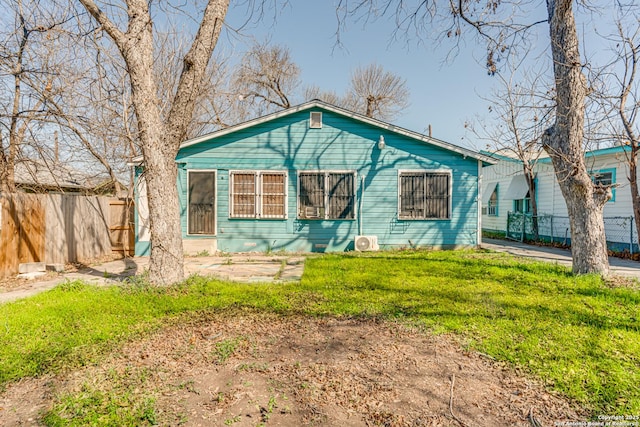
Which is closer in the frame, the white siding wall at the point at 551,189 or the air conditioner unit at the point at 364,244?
the air conditioner unit at the point at 364,244

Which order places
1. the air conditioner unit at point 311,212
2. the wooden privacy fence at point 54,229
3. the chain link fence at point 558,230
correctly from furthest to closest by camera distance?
the air conditioner unit at point 311,212 < the chain link fence at point 558,230 < the wooden privacy fence at point 54,229

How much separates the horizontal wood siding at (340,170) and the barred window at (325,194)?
0.57 feet

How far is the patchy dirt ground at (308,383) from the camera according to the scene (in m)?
2.28

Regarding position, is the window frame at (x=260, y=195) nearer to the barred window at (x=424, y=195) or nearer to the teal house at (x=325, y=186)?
the teal house at (x=325, y=186)

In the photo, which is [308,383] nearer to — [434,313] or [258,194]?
[434,313]

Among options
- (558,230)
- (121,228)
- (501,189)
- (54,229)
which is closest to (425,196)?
(558,230)

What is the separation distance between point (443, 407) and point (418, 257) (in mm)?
6511

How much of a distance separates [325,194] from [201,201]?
12.0 feet

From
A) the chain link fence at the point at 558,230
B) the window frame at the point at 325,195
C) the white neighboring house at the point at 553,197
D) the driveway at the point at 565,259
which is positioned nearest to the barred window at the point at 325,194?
the window frame at the point at 325,195

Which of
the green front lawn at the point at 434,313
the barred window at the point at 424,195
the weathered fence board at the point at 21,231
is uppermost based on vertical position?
the barred window at the point at 424,195

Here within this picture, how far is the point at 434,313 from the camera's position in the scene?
431 centimetres

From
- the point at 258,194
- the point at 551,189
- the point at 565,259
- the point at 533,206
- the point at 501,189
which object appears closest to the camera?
the point at 565,259

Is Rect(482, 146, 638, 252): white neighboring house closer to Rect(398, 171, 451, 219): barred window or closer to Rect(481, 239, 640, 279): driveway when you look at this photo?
Rect(481, 239, 640, 279): driveway

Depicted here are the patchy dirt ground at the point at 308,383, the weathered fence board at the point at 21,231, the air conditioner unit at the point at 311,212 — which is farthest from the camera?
the air conditioner unit at the point at 311,212
